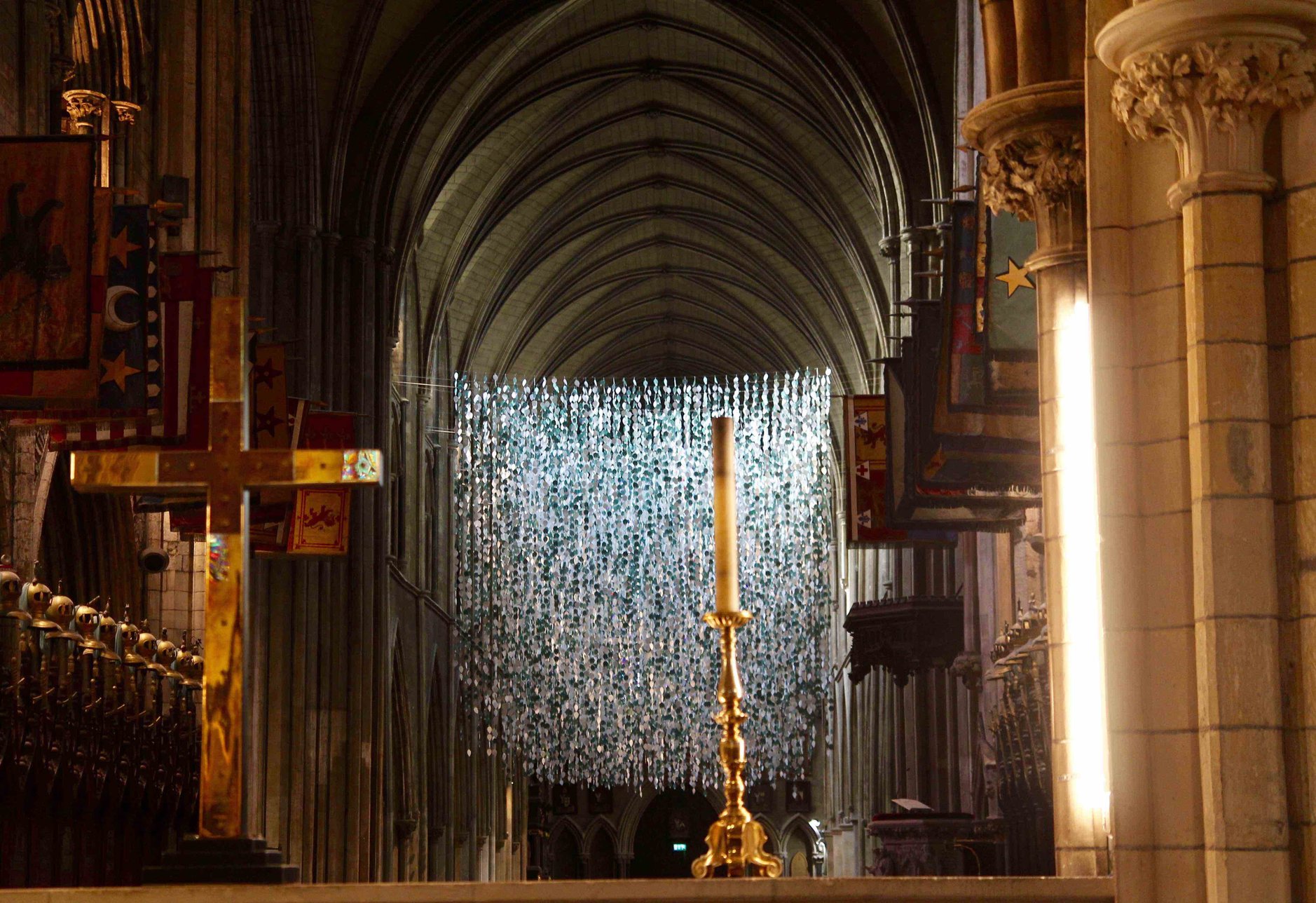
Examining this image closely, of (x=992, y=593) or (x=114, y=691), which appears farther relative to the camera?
(x=992, y=593)

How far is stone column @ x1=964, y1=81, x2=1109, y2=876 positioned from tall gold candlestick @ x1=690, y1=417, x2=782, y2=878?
269 centimetres

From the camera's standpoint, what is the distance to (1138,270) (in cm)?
595

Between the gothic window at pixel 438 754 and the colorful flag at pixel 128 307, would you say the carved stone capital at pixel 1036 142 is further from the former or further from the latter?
the gothic window at pixel 438 754

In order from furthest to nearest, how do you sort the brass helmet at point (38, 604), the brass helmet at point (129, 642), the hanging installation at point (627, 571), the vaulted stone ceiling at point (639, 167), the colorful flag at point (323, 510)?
the hanging installation at point (627, 571)
the vaulted stone ceiling at point (639, 167)
the colorful flag at point (323, 510)
the brass helmet at point (129, 642)
the brass helmet at point (38, 604)

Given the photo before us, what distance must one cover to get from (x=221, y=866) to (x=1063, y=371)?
4299 millimetres

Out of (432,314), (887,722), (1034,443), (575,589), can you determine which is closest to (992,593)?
(1034,443)

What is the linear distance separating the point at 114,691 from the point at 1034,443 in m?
6.47

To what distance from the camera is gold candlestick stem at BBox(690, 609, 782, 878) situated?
534cm

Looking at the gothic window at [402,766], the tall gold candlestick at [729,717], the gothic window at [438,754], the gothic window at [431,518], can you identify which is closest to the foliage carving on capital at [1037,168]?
the tall gold candlestick at [729,717]

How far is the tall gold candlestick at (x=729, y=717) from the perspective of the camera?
17.5 ft

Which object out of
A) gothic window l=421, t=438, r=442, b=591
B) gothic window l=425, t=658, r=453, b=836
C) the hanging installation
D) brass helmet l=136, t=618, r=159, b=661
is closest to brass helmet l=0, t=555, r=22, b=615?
brass helmet l=136, t=618, r=159, b=661

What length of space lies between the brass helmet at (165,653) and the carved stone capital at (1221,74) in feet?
34.7

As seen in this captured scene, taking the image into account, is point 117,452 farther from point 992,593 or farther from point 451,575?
point 451,575

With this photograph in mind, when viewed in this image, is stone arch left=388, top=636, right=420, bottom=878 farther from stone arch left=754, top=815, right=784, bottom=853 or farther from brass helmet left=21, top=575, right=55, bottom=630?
stone arch left=754, top=815, right=784, bottom=853
